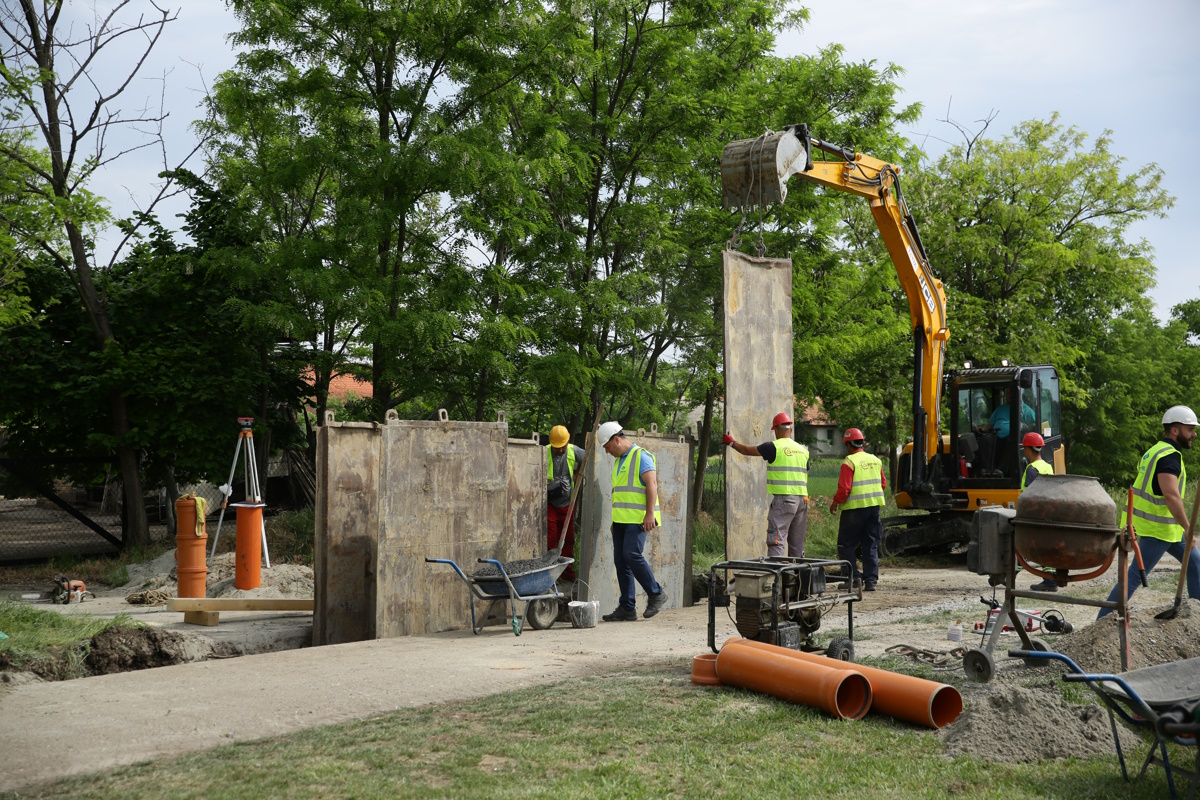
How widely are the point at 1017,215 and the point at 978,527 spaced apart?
2265 centimetres

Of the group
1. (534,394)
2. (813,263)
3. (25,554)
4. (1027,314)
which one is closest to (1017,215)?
(1027,314)

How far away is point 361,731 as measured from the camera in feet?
16.8

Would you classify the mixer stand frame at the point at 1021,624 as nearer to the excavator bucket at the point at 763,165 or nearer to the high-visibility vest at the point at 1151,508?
the high-visibility vest at the point at 1151,508

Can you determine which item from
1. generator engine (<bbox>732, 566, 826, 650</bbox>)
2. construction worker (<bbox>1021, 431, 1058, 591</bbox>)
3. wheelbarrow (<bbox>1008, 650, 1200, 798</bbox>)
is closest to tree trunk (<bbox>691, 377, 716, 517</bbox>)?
construction worker (<bbox>1021, 431, 1058, 591</bbox>)

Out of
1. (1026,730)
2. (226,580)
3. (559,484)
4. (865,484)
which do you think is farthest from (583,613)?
(226,580)

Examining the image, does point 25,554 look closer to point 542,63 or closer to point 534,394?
point 534,394

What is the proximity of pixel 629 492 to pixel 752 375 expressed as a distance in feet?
8.23

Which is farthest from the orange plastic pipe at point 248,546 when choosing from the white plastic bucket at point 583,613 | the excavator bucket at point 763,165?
the excavator bucket at point 763,165

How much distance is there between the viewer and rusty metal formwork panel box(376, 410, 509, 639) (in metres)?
8.70

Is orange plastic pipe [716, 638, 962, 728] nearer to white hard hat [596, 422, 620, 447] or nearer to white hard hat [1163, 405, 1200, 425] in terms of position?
white hard hat [1163, 405, 1200, 425]

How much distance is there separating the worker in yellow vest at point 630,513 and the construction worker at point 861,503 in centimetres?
294

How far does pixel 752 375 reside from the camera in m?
11.1

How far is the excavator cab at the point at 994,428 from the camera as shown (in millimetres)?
14367

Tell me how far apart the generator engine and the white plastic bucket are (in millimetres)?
2575
